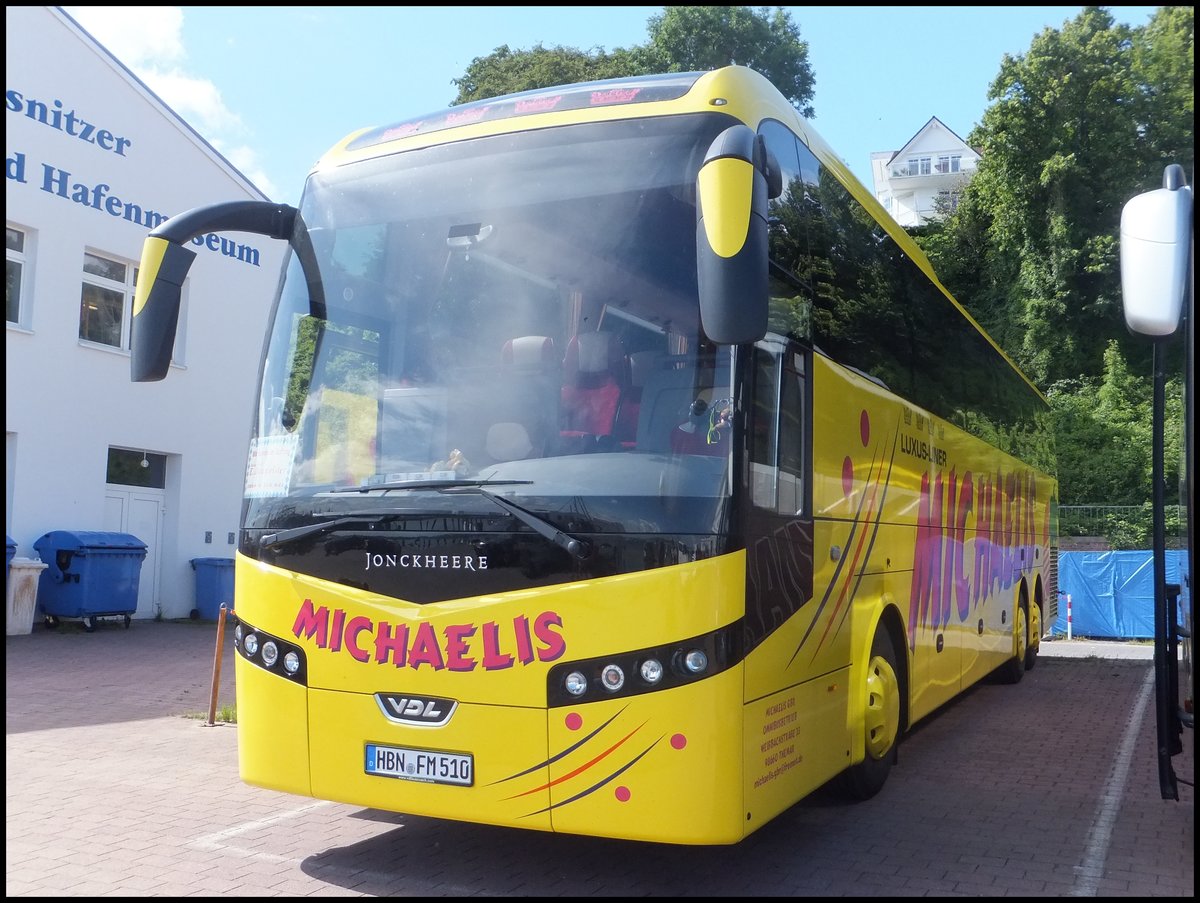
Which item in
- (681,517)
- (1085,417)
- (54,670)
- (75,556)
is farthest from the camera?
(1085,417)

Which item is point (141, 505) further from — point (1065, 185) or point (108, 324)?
point (1065, 185)

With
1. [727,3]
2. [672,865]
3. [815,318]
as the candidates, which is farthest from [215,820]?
[727,3]

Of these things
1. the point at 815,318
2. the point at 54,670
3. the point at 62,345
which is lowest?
the point at 54,670

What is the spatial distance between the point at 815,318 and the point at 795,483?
981mm

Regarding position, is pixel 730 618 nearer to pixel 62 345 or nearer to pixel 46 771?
pixel 46 771

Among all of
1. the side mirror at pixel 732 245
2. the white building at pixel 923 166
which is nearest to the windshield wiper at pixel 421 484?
the side mirror at pixel 732 245

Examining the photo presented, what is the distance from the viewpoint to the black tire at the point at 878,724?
6840 millimetres

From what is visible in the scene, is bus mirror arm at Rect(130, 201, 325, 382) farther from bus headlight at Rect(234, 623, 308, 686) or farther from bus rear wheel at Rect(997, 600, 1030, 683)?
bus rear wheel at Rect(997, 600, 1030, 683)

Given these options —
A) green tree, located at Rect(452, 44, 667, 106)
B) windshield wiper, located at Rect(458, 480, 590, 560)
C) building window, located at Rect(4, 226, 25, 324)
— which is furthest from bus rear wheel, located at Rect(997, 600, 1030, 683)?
green tree, located at Rect(452, 44, 667, 106)

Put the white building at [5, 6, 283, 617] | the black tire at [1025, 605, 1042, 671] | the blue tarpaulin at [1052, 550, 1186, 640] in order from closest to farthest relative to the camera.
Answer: the black tire at [1025, 605, 1042, 671]
the white building at [5, 6, 283, 617]
the blue tarpaulin at [1052, 550, 1186, 640]

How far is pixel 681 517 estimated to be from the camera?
4.80 metres

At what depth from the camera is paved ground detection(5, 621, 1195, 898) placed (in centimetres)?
543

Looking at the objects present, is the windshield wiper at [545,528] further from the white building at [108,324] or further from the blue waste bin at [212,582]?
the blue waste bin at [212,582]

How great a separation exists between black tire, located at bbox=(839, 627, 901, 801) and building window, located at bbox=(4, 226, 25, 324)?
47.2 ft
